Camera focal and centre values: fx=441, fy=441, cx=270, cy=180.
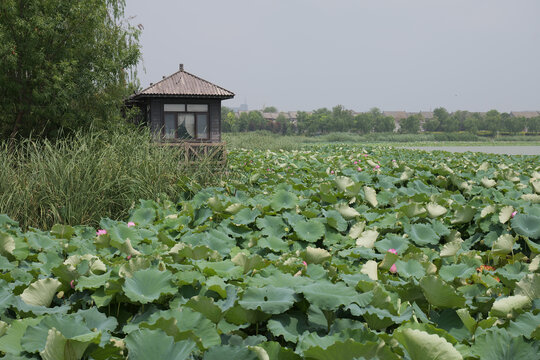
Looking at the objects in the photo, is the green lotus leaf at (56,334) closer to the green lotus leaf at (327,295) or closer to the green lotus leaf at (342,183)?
the green lotus leaf at (327,295)

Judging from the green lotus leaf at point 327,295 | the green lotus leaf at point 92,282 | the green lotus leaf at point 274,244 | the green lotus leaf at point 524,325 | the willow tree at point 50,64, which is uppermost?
the willow tree at point 50,64

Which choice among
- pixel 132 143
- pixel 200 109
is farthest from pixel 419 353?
pixel 200 109

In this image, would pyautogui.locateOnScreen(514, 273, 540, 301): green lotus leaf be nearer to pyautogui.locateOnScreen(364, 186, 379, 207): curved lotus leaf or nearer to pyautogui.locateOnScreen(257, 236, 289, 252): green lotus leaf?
pyautogui.locateOnScreen(257, 236, 289, 252): green lotus leaf

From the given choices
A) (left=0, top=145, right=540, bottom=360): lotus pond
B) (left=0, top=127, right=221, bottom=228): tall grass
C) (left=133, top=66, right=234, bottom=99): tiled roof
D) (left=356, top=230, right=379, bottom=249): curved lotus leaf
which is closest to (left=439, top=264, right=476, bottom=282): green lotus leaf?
(left=0, top=145, right=540, bottom=360): lotus pond

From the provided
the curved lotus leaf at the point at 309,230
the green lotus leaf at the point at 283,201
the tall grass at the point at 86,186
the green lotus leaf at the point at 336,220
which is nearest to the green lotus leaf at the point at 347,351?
the curved lotus leaf at the point at 309,230

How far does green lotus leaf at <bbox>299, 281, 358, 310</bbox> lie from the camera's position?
1.44 metres

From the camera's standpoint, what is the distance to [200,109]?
1606 centimetres

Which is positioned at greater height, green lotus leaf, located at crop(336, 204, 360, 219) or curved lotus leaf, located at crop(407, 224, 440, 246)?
green lotus leaf, located at crop(336, 204, 360, 219)

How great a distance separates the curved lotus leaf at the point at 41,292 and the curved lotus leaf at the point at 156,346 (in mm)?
701

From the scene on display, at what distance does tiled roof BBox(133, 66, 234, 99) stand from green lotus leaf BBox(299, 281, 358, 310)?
14340 mm

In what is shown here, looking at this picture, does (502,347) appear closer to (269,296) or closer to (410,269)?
(269,296)

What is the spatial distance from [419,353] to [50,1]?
36.0 feet

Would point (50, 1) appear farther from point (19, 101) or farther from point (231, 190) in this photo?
point (231, 190)

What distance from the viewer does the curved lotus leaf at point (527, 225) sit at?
3037 millimetres
